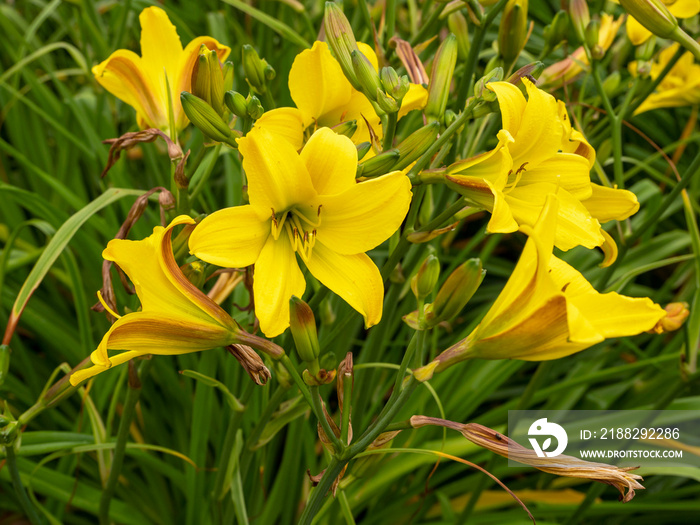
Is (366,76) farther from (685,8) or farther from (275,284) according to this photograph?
(685,8)

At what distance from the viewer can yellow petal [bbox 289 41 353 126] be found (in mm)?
738

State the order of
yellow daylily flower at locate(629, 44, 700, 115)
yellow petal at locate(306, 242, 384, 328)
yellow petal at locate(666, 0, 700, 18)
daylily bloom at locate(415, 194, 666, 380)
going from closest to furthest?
1. daylily bloom at locate(415, 194, 666, 380)
2. yellow petal at locate(306, 242, 384, 328)
3. yellow petal at locate(666, 0, 700, 18)
4. yellow daylily flower at locate(629, 44, 700, 115)

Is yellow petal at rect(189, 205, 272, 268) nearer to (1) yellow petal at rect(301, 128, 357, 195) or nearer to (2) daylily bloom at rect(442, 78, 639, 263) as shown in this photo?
(1) yellow petal at rect(301, 128, 357, 195)

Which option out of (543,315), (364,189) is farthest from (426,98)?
(543,315)

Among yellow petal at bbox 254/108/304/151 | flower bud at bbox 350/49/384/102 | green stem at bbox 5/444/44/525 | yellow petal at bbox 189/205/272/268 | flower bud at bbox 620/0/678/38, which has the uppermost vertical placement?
flower bud at bbox 620/0/678/38

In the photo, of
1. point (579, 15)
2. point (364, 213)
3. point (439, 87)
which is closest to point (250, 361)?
point (364, 213)

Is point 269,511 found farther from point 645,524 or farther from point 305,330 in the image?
point 645,524

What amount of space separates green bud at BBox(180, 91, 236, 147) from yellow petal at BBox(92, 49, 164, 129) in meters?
0.26

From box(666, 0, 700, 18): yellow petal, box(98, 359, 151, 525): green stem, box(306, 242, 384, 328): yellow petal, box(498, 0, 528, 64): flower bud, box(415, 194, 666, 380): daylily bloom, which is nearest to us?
box(415, 194, 666, 380): daylily bloom

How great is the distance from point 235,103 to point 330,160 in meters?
0.16

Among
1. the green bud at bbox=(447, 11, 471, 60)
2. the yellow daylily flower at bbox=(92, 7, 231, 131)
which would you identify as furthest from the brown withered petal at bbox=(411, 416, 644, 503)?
the green bud at bbox=(447, 11, 471, 60)

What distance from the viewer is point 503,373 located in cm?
133

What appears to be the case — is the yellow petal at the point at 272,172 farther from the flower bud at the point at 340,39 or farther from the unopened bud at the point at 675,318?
the unopened bud at the point at 675,318

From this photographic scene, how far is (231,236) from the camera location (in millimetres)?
603
